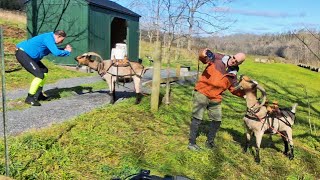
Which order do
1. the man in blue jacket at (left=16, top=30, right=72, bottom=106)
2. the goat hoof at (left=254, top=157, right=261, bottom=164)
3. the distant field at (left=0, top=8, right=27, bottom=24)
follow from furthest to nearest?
the distant field at (left=0, top=8, right=27, bottom=24) → the man in blue jacket at (left=16, top=30, right=72, bottom=106) → the goat hoof at (left=254, top=157, right=261, bottom=164)

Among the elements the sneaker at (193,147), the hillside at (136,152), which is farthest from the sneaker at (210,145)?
the sneaker at (193,147)

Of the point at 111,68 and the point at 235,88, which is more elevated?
the point at 111,68

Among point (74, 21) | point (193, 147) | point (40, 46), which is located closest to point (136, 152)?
point (193, 147)

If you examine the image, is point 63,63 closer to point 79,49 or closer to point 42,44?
point 79,49

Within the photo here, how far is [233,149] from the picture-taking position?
7.08 metres

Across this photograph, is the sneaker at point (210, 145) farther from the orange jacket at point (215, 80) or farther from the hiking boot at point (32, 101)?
the hiking boot at point (32, 101)

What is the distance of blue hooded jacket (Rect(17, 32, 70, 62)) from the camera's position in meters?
8.41

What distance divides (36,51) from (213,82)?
4956 millimetres

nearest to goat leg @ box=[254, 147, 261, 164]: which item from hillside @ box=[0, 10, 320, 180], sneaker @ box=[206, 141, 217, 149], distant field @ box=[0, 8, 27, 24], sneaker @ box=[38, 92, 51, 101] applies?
hillside @ box=[0, 10, 320, 180]

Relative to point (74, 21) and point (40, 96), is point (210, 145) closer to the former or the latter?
point (40, 96)

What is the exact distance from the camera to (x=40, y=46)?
8.63 meters

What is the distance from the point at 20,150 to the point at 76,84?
834 cm

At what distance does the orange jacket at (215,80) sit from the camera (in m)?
6.01

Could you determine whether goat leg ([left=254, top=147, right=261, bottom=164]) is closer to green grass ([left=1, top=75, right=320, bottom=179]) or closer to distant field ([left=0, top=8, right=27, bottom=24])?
green grass ([left=1, top=75, right=320, bottom=179])
